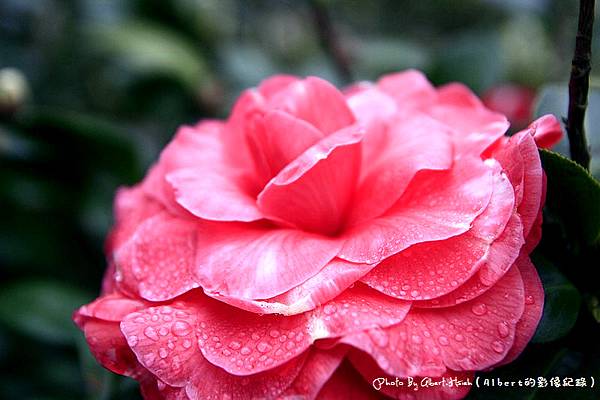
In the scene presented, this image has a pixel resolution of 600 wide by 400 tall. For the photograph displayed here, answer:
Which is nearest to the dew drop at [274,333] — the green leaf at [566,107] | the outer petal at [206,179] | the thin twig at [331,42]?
the outer petal at [206,179]

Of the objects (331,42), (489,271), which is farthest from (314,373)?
(331,42)

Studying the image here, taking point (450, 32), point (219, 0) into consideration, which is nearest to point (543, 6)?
point (450, 32)

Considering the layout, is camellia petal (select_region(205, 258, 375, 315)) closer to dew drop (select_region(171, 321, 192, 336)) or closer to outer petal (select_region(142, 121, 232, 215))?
dew drop (select_region(171, 321, 192, 336))

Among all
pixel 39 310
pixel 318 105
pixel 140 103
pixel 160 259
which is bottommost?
pixel 39 310

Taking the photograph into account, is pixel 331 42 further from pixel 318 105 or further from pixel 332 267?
pixel 332 267

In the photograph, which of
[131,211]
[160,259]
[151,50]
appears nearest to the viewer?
[160,259]

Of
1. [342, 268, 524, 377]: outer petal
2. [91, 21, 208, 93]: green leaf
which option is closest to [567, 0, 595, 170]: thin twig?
[342, 268, 524, 377]: outer petal

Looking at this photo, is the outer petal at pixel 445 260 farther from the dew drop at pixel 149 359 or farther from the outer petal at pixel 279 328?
the dew drop at pixel 149 359
